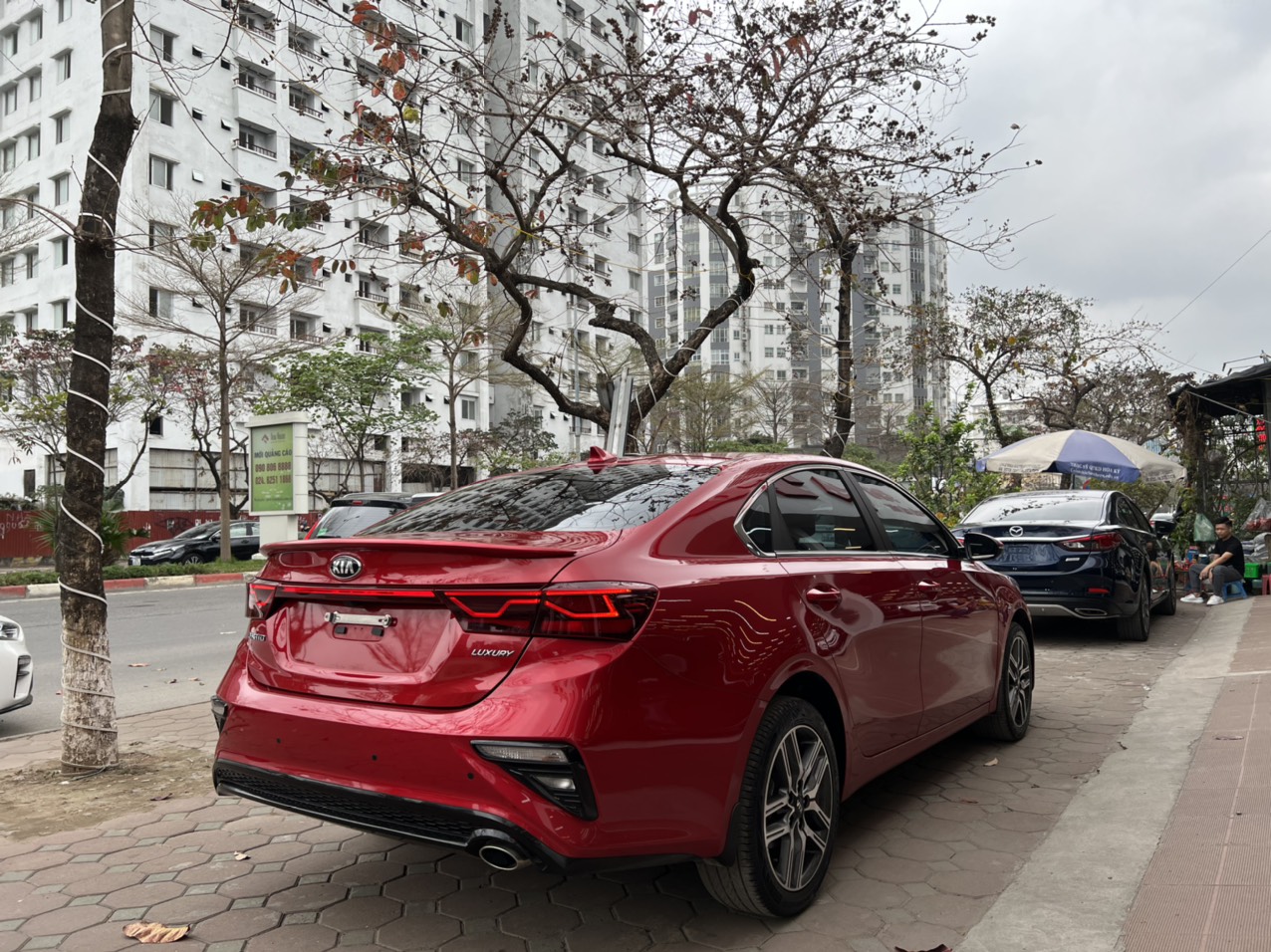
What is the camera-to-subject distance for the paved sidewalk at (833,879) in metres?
2.96

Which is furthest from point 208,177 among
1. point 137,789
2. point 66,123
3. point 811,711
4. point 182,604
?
point 811,711

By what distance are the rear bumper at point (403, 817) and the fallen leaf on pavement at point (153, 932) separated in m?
0.45

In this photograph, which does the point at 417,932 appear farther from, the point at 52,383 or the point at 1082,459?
the point at 52,383

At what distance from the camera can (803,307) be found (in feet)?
60.0

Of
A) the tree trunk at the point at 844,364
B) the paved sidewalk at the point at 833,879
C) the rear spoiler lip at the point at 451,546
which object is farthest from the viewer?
the tree trunk at the point at 844,364

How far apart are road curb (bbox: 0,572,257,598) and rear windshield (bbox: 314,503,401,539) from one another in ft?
26.2

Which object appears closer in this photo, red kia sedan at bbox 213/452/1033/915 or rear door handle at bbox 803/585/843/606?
red kia sedan at bbox 213/452/1033/915

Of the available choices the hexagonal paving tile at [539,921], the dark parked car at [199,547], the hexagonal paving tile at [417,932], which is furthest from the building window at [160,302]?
the hexagonal paving tile at [539,921]

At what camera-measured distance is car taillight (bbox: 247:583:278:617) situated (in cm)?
316

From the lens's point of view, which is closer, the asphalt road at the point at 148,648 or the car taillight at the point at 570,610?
the car taillight at the point at 570,610

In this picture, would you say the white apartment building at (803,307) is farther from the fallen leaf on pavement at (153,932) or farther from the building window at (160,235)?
the fallen leaf on pavement at (153,932)

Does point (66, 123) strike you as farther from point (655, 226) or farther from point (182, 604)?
point (655, 226)

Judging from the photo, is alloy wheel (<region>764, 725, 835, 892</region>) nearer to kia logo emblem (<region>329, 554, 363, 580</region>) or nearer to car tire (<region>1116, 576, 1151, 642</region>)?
kia logo emblem (<region>329, 554, 363, 580</region>)

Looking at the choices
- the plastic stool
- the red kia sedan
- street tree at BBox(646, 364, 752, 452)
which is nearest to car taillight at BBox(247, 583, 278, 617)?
the red kia sedan
